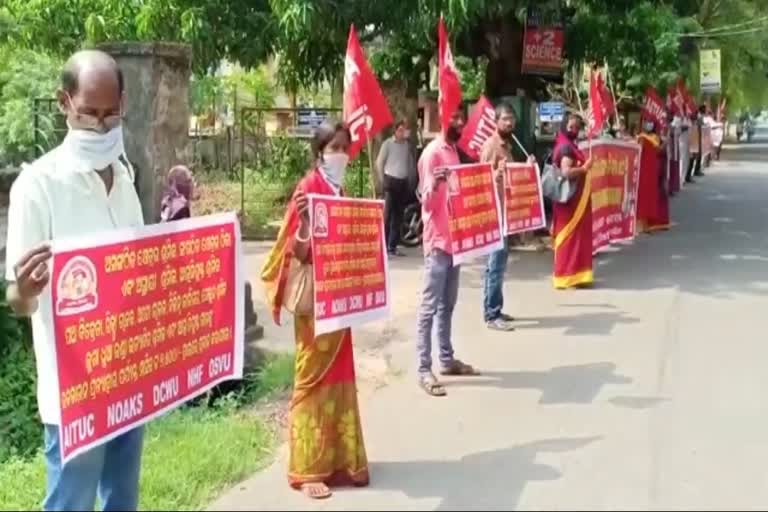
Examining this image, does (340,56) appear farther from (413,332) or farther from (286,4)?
(413,332)

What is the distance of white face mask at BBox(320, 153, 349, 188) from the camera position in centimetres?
514

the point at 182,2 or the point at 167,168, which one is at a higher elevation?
the point at 182,2

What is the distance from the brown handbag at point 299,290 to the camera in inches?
201

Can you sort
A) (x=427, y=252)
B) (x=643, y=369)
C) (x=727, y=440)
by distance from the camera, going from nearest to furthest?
(x=727, y=440), (x=427, y=252), (x=643, y=369)

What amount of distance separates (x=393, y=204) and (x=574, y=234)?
3287 mm

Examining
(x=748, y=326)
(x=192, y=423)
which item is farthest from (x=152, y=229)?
(x=748, y=326)

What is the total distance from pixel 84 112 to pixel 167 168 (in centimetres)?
448

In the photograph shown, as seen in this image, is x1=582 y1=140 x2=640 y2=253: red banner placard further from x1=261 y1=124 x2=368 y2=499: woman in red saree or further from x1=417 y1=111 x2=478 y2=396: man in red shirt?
x1=261 y1=124 x2=368 y2=499: woman in red saree

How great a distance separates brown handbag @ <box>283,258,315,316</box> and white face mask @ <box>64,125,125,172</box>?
5.01 feet

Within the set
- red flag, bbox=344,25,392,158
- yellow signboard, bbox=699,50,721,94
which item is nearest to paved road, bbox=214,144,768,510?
red flag, bbox=344,25,392,158

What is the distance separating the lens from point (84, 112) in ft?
12.0

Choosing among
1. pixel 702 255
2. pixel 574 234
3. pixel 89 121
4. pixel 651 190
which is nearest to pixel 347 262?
pixel 89 121

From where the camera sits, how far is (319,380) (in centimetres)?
512

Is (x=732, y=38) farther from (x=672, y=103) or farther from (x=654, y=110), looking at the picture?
(x=654, y=110)
